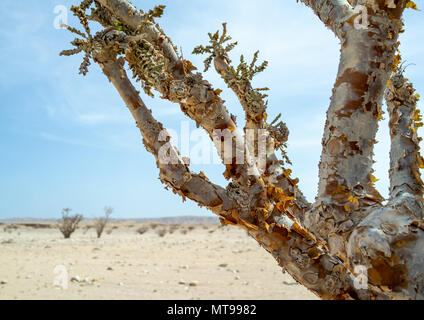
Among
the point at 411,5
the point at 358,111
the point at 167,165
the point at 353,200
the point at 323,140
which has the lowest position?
the point at 353,200

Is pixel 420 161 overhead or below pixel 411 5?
below

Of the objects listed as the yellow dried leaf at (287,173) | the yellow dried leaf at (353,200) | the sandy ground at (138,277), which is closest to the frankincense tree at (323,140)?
the yellow dried leaf at (353,200)

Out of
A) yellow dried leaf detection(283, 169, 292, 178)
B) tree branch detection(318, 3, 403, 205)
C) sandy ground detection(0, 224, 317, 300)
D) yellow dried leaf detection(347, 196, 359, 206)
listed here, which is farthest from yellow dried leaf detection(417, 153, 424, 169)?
sandy ground detection(0, 224, 317, 300)

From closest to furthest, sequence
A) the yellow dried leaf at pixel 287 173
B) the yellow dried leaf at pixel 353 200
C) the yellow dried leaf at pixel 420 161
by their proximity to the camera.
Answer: the yellow dried leaf at pixel 353 200 → the yellow dried leaf at pixel 420 161 → the yellow dried leaf at pixel 287 173

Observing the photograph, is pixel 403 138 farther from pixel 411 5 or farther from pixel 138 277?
pixel 138 277

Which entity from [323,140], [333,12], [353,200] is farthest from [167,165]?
[333,12]

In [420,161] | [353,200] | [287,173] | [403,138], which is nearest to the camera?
[353,200]

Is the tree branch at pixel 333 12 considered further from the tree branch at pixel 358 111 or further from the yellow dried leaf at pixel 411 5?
the yellow dried leaf at pixel 411 5

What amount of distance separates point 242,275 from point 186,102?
33.7 ft

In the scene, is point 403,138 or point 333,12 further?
point 403,138

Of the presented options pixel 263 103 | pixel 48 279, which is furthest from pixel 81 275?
pixel 263 103

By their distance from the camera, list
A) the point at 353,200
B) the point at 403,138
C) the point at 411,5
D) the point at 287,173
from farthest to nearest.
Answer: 1. the point at 287,173
2. the point at 403,138
3. the point at 411,5
4. the point at 353,200

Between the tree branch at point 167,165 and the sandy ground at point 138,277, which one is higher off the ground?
the tree branch at point 167,165
